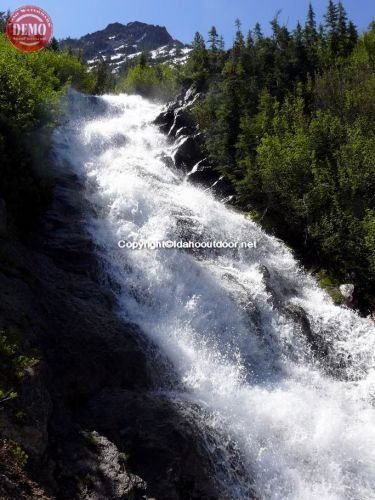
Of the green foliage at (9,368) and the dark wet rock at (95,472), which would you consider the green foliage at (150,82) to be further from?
the dark wet rock at (95,472)

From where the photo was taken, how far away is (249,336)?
17.2 metres

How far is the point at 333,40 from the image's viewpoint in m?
58.4

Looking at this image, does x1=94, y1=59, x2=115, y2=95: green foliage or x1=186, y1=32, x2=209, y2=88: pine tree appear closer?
x1=186, y1=32, x2=209, y2=88: pine tree

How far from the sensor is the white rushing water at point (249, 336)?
12.5 metres

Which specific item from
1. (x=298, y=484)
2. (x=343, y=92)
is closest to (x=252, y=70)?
(x=343, y=92)

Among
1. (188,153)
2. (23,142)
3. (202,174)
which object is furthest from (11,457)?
(188,153)

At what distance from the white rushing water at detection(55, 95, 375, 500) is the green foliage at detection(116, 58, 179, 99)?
42.8 meters

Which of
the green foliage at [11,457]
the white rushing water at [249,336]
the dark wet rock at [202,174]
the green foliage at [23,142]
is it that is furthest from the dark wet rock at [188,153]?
the green foliage at [11,457]

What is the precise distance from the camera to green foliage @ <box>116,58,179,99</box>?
221 feet

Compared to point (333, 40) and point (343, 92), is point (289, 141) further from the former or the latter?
point (333, 40)

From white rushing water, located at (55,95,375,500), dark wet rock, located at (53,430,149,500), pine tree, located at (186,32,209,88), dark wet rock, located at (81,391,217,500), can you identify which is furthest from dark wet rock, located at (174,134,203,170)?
dark wet rock, located at (53,430,149,500)

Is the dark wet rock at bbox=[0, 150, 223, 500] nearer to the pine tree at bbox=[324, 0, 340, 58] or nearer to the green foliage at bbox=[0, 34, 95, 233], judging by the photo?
the green foliage at bbox=[0, 34, 95, 233]

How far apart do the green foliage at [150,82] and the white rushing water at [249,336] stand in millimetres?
42787

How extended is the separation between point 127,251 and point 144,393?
8014 mm
